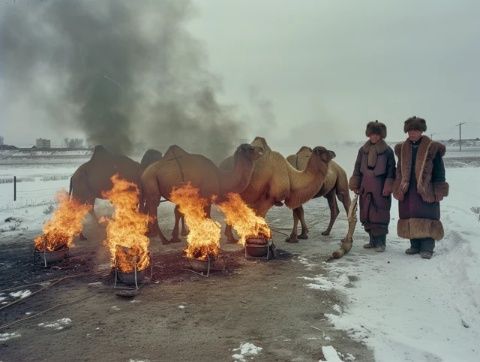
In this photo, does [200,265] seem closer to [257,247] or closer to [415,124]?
[257,247]

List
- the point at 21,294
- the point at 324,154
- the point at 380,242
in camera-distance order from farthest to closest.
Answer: the point at 324,154, the point at 380,242, the point at 21,294

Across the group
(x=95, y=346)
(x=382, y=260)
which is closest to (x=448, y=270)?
(x=382, y=260)

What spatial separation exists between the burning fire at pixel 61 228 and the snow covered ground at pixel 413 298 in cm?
479

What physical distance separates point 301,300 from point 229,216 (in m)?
3.49

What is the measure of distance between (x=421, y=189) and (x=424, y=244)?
1092 millimetres

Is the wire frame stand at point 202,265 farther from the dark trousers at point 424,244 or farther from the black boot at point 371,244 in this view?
the dark trousers at point 424,244

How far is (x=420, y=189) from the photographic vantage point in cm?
840

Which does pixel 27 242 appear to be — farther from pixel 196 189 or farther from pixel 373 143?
pixel 373 143

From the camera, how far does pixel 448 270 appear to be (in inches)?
282

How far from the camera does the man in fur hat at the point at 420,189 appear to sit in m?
8.34

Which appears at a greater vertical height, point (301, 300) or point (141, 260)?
point (141, 260)

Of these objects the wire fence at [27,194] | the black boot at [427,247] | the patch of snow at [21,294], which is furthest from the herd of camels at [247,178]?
the wire fence at [27,194]

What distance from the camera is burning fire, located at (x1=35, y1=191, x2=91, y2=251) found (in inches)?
314

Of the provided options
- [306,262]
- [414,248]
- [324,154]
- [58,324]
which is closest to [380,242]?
[414,248]
